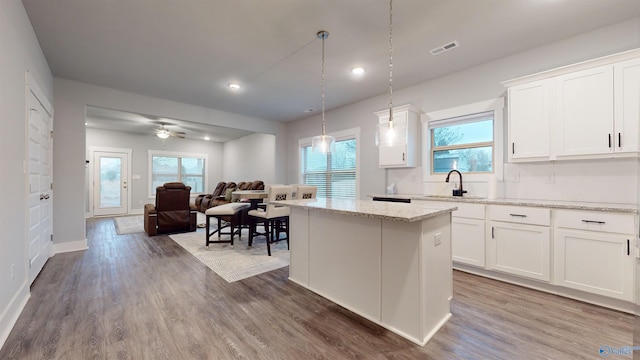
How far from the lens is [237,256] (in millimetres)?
3650

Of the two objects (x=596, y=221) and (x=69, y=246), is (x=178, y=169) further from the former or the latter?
(x=596, y=221)

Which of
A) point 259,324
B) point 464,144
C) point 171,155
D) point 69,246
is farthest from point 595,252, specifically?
point 171,155

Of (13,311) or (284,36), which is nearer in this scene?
(13,311)

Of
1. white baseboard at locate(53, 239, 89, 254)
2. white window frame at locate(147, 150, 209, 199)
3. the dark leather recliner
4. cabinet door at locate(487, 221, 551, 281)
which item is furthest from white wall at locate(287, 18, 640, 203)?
white window frame at locate(147, 150, 209, 199)

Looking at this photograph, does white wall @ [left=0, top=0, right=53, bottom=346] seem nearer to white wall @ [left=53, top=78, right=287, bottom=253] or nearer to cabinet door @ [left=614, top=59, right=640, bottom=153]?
white wall @ [left=53, top=78, right=287, bottom=253]

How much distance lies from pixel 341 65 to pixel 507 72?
6.83 feet

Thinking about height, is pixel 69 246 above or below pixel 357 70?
below

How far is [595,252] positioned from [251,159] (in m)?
7.75

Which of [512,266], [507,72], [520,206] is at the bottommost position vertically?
[512,266]

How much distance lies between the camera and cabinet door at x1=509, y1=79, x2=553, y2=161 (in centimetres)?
273

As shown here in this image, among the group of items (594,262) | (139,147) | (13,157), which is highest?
(139,147)

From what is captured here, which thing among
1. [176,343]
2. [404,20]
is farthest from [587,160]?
[176,343]

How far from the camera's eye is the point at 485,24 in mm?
2520

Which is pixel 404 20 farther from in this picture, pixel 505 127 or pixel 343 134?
pixel 343 134
